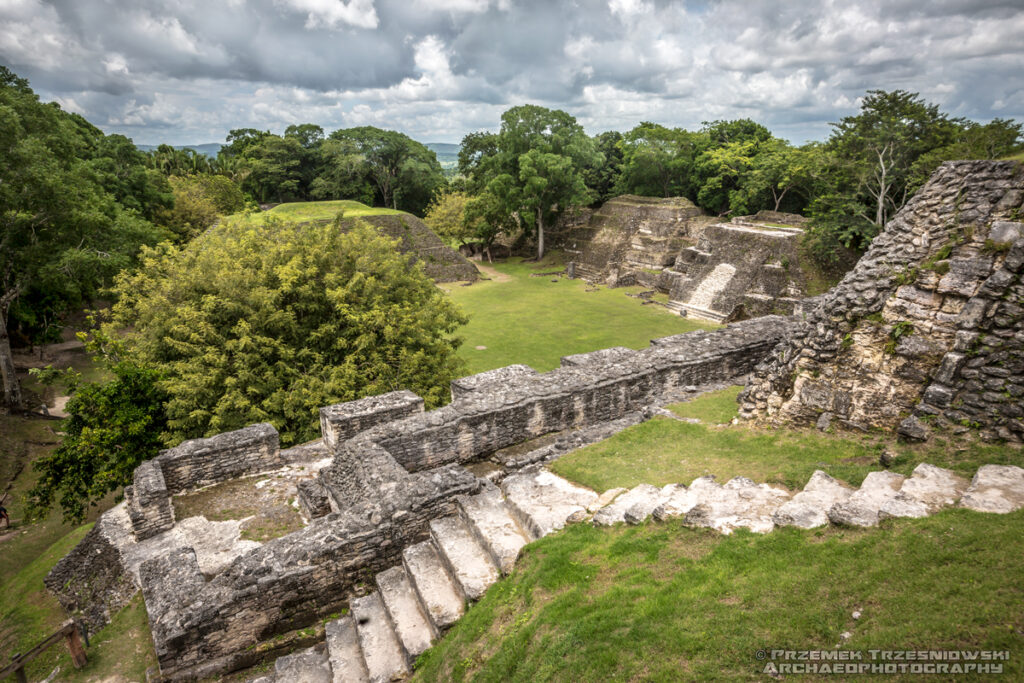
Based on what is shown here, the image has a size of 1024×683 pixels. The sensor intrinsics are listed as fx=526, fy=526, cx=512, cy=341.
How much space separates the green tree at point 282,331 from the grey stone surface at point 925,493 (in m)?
10.3

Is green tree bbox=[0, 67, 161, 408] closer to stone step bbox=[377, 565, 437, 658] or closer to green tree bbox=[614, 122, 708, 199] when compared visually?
stone step bbox=[377, 565, 437, 658]

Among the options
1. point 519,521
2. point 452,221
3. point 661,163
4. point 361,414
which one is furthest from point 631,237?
point 519,521

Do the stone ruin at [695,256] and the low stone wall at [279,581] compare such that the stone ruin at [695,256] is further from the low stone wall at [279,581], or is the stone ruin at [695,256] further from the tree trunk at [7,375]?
the tree trunk at [7,375]

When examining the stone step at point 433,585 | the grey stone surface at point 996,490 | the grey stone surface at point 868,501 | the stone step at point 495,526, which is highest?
the grey stone surface at point 996,490

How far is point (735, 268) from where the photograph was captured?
1141 inches

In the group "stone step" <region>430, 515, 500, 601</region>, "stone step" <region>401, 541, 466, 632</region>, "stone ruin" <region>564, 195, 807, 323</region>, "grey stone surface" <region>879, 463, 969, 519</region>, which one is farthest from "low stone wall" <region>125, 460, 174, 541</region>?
"stone ruin" <region>564, 195, 807, 323</region>

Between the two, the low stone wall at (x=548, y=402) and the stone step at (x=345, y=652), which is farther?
the low stone wall at (x=548, y=402)

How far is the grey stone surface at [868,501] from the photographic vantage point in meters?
4.85

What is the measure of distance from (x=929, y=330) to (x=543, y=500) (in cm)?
637

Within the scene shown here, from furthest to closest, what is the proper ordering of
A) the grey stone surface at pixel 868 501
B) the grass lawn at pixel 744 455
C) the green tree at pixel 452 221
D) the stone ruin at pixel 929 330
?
the green tree at pixel 452 221 < the stone ruin at pixel 929 330 < the grass lawn at pixel 744 455 < the grey stone surface at pixel 868 501

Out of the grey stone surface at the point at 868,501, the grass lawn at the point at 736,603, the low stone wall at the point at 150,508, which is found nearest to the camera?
the grass lawn at the point at 736,603

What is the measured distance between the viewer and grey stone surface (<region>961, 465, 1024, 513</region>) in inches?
187

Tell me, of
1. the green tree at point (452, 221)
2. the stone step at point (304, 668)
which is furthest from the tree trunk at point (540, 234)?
the stone step at point (304, 668)

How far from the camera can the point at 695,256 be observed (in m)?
32.0
